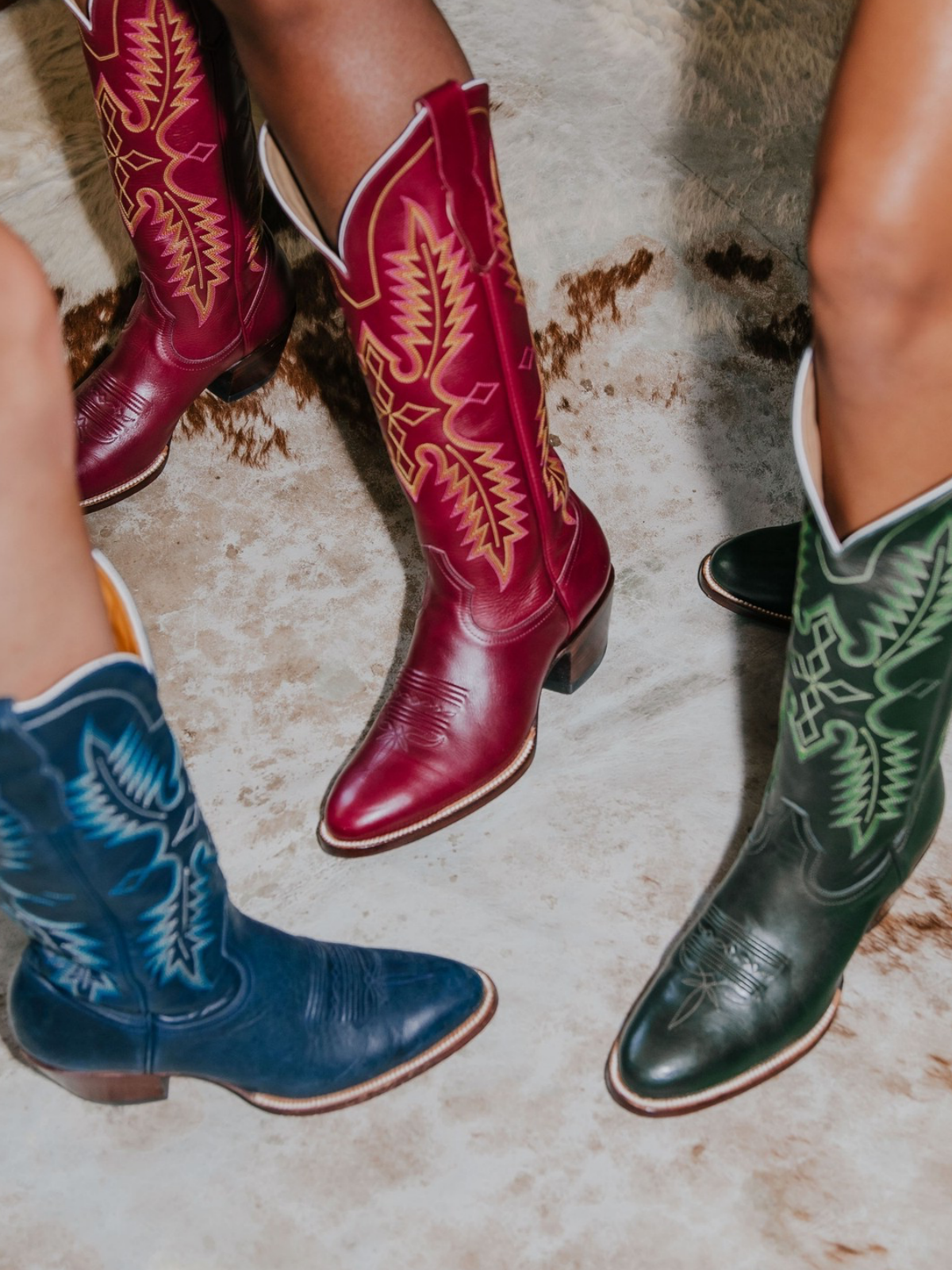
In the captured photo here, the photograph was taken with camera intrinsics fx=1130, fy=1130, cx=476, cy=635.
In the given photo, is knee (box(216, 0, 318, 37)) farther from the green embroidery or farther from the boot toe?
the boot toe

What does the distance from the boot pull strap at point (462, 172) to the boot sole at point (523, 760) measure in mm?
472

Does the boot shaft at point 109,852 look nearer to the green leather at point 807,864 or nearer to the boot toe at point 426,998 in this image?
the boot toe at point 426,998

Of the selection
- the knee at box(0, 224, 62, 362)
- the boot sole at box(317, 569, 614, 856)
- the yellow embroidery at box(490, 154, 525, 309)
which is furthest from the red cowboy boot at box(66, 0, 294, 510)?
the knee at box(0, 224, 62, 362)

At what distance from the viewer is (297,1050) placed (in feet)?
3.45

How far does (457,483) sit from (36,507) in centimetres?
54

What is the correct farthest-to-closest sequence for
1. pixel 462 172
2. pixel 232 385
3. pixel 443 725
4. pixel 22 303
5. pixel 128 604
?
pixel 232 385 < pixel 443 725 < pixel 462 172 < pixel 128 604 < pixel 22 303

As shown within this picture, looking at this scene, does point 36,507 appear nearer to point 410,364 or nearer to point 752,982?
point 410,364

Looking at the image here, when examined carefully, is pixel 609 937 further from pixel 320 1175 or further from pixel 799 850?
pixel 320 1175

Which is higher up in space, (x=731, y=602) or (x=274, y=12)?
(x=274, y=12)

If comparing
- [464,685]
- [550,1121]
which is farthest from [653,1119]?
[464,685]

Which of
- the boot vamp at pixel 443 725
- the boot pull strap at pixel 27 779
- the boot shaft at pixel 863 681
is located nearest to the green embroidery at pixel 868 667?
the boot shaft at pixel 863 681

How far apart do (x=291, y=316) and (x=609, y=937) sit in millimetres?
1035

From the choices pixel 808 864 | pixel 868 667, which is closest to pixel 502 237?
pixel 868 667

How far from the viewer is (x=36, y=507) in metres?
0.70
